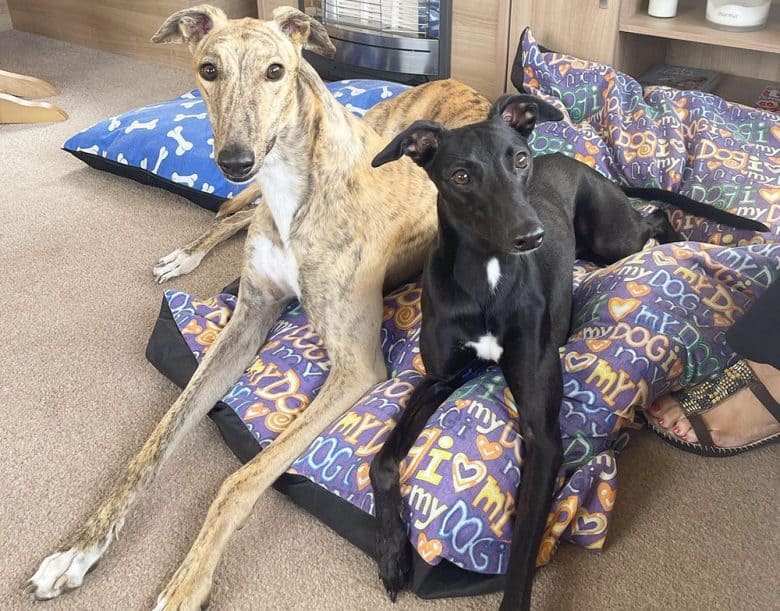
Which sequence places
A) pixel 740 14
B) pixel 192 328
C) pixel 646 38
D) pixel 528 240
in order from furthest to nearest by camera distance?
pixel 646 38 → pixel 740 14 → pixel 192 328 → pixel 528 240

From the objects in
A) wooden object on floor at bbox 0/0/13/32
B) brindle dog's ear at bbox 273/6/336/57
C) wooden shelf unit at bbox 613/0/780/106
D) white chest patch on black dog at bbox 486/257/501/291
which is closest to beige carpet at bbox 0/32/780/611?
white chest patch on black dog at bbox 486/257/501/291

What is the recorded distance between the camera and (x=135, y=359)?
217cm

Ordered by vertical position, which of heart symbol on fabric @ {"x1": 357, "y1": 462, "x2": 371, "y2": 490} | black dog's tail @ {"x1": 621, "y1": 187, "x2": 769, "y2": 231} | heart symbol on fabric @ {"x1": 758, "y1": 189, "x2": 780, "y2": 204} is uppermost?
heart symbol on fabric @ {"x1": 758, "y1": 189, "x2": 780, "y2": 204}

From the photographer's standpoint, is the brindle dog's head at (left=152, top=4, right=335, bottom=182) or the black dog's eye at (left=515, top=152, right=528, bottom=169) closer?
the black dog's eye at (left=515, top=152, right=528, bottom=169)

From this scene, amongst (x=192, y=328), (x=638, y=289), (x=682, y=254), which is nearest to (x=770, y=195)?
(x=682, y=254)

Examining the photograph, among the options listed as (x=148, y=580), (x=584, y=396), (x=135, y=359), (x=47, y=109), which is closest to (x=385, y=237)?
(x=584, y=396)

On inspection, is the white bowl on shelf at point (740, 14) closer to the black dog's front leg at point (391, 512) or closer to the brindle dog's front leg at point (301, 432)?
the brindle dog's front leg at point (301, 432)

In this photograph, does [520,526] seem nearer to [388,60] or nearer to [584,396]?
[584,396]

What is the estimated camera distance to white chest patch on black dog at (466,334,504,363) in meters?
1.61

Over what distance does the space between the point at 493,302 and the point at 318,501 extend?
1.78 feet

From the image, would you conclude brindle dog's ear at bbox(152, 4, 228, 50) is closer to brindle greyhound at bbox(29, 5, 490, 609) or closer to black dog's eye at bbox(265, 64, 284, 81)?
brindle greyhound at bbox(29, 5, 490, 609)

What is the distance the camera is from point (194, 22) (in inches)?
73.2

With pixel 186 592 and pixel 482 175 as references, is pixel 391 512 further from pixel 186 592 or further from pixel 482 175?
pixel 482 175

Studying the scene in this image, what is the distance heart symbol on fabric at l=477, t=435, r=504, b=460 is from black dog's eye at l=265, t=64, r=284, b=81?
2.88 feet
